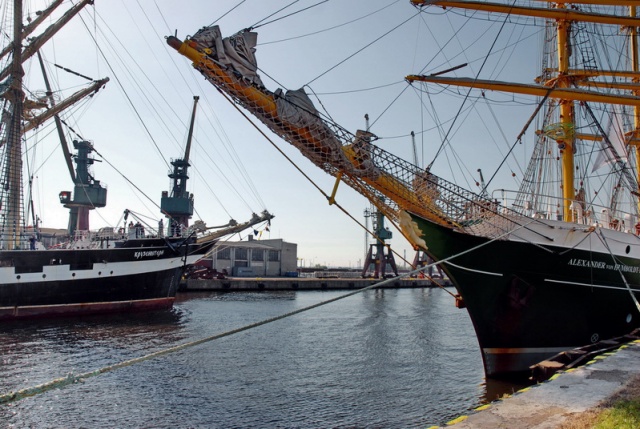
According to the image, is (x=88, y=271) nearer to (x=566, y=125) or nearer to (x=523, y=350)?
(x=523, y=350)

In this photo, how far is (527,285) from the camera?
41.7 feet

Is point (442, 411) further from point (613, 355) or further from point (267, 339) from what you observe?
point (267, 339)

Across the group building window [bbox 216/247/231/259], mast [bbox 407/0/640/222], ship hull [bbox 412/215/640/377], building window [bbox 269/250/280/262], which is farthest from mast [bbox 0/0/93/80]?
building window [bbox 269/250/280/262]

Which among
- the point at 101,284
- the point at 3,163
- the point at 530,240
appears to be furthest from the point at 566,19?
the point at 3,163

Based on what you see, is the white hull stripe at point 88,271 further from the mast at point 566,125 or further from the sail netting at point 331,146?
the mast at point 566,125

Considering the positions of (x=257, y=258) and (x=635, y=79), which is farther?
(x=257, y=258)

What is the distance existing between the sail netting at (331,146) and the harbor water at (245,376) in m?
4.38

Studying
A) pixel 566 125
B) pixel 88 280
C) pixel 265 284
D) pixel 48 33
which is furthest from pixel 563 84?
pixel 265 284

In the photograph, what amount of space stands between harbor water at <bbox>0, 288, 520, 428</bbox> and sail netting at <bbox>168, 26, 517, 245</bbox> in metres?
4.38

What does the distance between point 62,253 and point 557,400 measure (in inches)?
1033

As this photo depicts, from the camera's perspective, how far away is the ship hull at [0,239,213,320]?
24.9 meters

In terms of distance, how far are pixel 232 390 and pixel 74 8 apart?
29.8 metres

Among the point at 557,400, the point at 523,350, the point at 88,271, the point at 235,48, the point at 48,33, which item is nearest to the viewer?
the point at 557,400

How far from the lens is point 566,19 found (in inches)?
721
